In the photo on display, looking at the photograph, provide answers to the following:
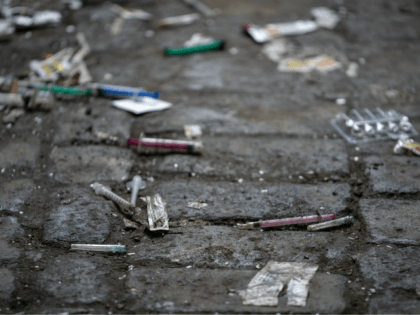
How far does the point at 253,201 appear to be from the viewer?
2094 mm

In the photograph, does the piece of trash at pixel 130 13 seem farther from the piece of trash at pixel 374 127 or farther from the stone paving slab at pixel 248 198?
the stone paving slab at pixel 248 198

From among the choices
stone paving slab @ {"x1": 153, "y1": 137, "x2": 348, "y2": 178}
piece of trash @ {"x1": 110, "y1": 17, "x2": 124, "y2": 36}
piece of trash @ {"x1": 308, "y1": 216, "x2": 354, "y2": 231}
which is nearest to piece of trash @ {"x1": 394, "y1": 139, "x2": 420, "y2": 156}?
stone paving slab @ {"x1": 153, "y1": 137, "x2": 348, "y2": 178}

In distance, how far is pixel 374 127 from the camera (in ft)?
8.71

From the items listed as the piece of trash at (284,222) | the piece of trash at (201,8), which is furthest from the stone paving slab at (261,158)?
the piece of trash at (201,8)

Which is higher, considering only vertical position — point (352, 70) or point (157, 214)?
point (352, 70)

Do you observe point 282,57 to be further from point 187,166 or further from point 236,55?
point 187,166

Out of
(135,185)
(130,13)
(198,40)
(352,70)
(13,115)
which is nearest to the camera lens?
(135,185)

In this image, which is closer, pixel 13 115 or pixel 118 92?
pixel 13 115

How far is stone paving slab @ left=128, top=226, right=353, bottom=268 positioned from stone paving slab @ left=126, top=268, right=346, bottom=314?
66 mm

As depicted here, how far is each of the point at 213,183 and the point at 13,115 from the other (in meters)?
1.47

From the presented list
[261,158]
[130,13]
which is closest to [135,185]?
[261,158]

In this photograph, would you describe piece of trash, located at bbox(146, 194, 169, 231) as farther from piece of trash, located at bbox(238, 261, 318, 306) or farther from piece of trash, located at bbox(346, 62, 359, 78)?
piece of trash, located at bbox(346, 62, 359, 78)

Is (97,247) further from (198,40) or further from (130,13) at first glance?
(130,13)

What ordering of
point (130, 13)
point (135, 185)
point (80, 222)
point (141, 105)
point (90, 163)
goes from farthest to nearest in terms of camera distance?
point (130, 13)
point (141, 105)
point (90, 163)
point (135, 185)
point (80, 222)
